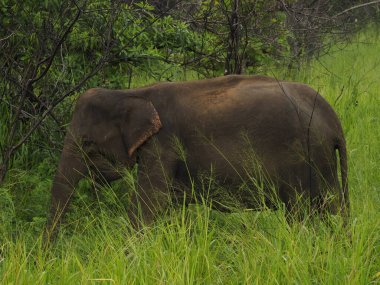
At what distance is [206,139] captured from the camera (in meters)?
4.38

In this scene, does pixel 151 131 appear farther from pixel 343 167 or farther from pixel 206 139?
pixel 343 167

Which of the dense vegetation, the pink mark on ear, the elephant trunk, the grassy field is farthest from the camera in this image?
the pink mark on ear

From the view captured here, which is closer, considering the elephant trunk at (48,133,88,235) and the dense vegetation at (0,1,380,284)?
the dense vegetation at (0,1,380,284)

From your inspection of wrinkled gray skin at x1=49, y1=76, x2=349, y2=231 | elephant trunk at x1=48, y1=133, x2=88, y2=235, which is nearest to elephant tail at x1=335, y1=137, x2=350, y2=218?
wrinkled gray skin at x1=49, y1=76, x2=349, y2=231

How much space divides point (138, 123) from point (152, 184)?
33 centimetres

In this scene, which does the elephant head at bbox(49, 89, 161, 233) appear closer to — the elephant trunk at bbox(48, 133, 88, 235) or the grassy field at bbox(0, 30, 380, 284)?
the elephant trunk at bbox(48, 133, 88, 235)

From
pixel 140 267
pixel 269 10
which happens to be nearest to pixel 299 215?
pixel 140 267

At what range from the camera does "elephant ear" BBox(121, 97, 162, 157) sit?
4.41 metres

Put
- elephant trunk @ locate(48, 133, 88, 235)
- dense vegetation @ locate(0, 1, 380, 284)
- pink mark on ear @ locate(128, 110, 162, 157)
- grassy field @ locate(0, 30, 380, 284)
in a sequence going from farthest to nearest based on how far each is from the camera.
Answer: pink mark on ear @ locate(128, 110, 162, 157) → elephant trunk @ locate(48, 133, 88, 235) → dense vegetation @ locate(0, 1, 380, 284) → grassy field @ locate(0, 30, 380, 284)

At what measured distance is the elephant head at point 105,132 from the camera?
14.5 ft

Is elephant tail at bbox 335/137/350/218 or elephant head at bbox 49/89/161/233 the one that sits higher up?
Result: elephant head at bbox 49/89/161/233

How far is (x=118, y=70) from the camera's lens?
19.5 feet

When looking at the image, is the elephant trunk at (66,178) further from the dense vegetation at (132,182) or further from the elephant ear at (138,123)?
the elephant ear at (138,123)

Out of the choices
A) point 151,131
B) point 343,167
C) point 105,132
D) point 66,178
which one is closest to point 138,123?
point 151,131
